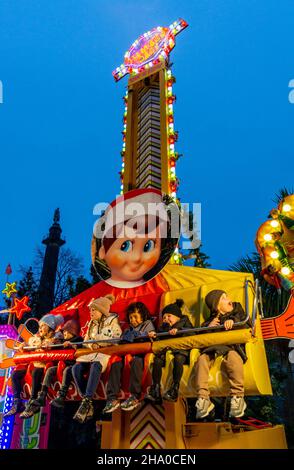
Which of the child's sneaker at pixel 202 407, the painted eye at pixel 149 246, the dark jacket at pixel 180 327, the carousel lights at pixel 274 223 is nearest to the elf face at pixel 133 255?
the painted eye at pixel 149 246

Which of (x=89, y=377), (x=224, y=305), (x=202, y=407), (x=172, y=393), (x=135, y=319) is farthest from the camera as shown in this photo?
(x=135, y=319)

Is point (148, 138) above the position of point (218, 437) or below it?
above

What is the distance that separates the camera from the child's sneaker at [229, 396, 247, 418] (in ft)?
15.2

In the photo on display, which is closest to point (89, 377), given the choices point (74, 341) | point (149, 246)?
point (74, 341)

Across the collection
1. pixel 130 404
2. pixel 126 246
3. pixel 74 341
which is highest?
pixel 126 246

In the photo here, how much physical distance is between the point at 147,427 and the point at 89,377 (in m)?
1.31

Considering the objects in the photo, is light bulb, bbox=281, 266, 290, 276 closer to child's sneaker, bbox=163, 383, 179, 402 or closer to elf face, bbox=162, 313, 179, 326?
A: elf face, bbox=162, 313, 179, 326

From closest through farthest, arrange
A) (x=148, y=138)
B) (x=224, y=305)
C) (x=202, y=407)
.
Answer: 1. (x=202, y=407)
2. (x=224, y=305)
3. (x=148, y=138)

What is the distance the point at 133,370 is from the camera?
576cm

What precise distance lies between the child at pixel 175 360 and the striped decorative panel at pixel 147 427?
0.96 metres

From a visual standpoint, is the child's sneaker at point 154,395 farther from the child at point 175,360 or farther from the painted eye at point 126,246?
the painted eye at point 126,246

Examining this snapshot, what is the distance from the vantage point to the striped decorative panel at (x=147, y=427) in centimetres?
611

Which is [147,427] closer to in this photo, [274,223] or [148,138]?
[274,223]
